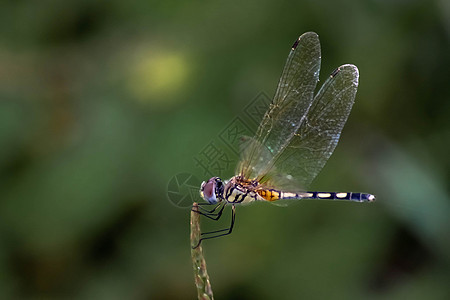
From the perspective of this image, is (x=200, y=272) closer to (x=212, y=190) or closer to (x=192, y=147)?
(x=212, y=190)

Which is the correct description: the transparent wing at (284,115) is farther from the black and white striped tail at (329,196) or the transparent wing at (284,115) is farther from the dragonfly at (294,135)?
the black and white striped tail at (329,196)

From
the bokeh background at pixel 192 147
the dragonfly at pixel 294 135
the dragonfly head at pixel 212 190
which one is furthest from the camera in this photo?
the bokeh background at pixel 192 147

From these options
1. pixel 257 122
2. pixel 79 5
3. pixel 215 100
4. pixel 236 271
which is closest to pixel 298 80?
pixel 257 122

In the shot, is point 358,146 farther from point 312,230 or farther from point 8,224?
point 8,224

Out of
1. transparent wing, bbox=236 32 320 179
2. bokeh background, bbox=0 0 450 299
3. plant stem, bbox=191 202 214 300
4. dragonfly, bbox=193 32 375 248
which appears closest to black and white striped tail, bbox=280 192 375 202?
dragonfly, bbox=193 32 375 248

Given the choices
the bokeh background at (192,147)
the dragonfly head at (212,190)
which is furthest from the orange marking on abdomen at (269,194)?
the bokeh background at (192,147)

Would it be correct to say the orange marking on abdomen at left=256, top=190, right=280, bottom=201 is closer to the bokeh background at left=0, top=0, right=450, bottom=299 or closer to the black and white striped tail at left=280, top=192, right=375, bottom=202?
Result: the black and white striped tail at left=280, top=192, right=375, bottom=202
